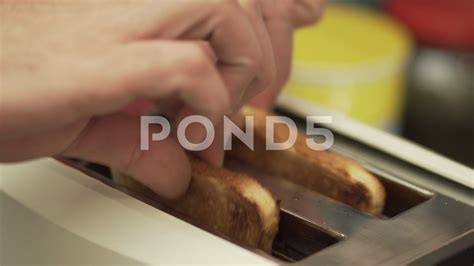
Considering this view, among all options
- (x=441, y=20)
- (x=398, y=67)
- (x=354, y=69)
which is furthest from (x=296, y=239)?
(x=441, y=20)

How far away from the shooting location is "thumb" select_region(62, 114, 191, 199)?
0.61 metres

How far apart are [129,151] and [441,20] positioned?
134 centimetres

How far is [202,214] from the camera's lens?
26.5 inches

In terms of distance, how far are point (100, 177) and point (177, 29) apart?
18 centimetres

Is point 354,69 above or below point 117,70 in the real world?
below

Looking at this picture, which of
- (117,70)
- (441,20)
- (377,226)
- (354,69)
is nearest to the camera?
(117,70)

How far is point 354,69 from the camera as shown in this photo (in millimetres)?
1490

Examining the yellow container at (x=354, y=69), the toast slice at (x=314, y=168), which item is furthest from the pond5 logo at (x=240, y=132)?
the yellow container at (x=354, y=69)

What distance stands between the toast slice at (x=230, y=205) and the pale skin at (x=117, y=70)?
5cm

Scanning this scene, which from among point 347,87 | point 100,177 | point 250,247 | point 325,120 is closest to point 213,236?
point 250,247

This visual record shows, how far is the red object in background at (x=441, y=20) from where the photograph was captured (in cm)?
181

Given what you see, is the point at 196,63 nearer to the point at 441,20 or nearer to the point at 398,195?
the point at 398,195

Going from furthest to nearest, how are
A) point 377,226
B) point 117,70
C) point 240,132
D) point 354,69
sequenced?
point 354,69 < point 240,132 < point 377,226 < point 117,70

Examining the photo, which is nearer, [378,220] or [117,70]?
[117,70]
